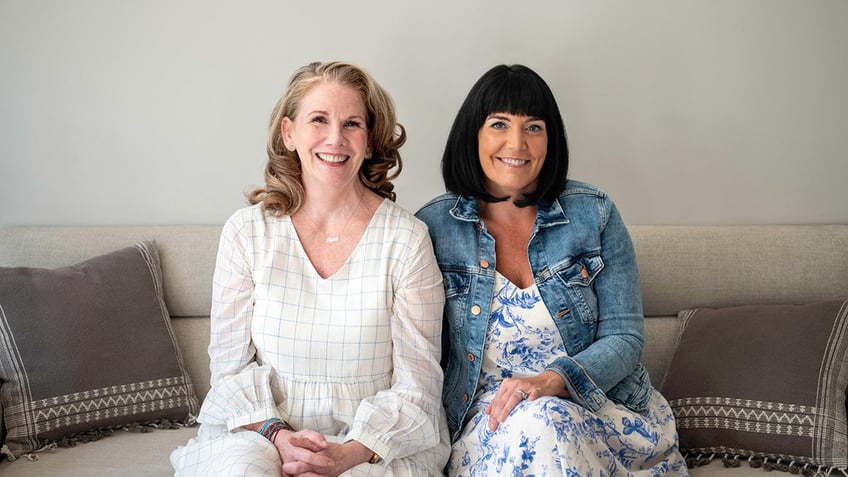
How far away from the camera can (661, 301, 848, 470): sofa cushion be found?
2.06m

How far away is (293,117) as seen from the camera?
195 cm

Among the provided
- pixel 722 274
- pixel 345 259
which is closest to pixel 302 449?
pixel 345 259

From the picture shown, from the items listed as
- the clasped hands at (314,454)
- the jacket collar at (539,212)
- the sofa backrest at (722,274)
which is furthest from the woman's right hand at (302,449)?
the sofa backrest at (722,274)

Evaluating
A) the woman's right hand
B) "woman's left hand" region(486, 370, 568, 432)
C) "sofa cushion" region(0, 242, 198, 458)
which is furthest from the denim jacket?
"sofa cushion" region(0, 242, 198, 458)

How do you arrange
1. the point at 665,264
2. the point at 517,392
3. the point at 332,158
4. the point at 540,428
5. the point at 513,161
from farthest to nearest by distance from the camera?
the point at 665,264
the point at 513,161
the point at 332,158
the point at 517,392
the point at 540,428

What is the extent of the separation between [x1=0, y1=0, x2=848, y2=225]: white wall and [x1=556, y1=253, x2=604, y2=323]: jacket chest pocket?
2.23 feet

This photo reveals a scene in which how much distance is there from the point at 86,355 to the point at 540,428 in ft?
3.93

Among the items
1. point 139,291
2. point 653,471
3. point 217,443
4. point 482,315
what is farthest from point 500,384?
point 139,291

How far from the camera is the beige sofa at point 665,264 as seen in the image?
237 cm

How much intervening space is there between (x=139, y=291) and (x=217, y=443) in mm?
657

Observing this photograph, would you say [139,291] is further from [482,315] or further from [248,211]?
[482,315]

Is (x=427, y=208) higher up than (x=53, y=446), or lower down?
higher up

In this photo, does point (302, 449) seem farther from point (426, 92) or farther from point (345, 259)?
point (426, 92)

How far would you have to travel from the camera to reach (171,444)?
6.89 ft
